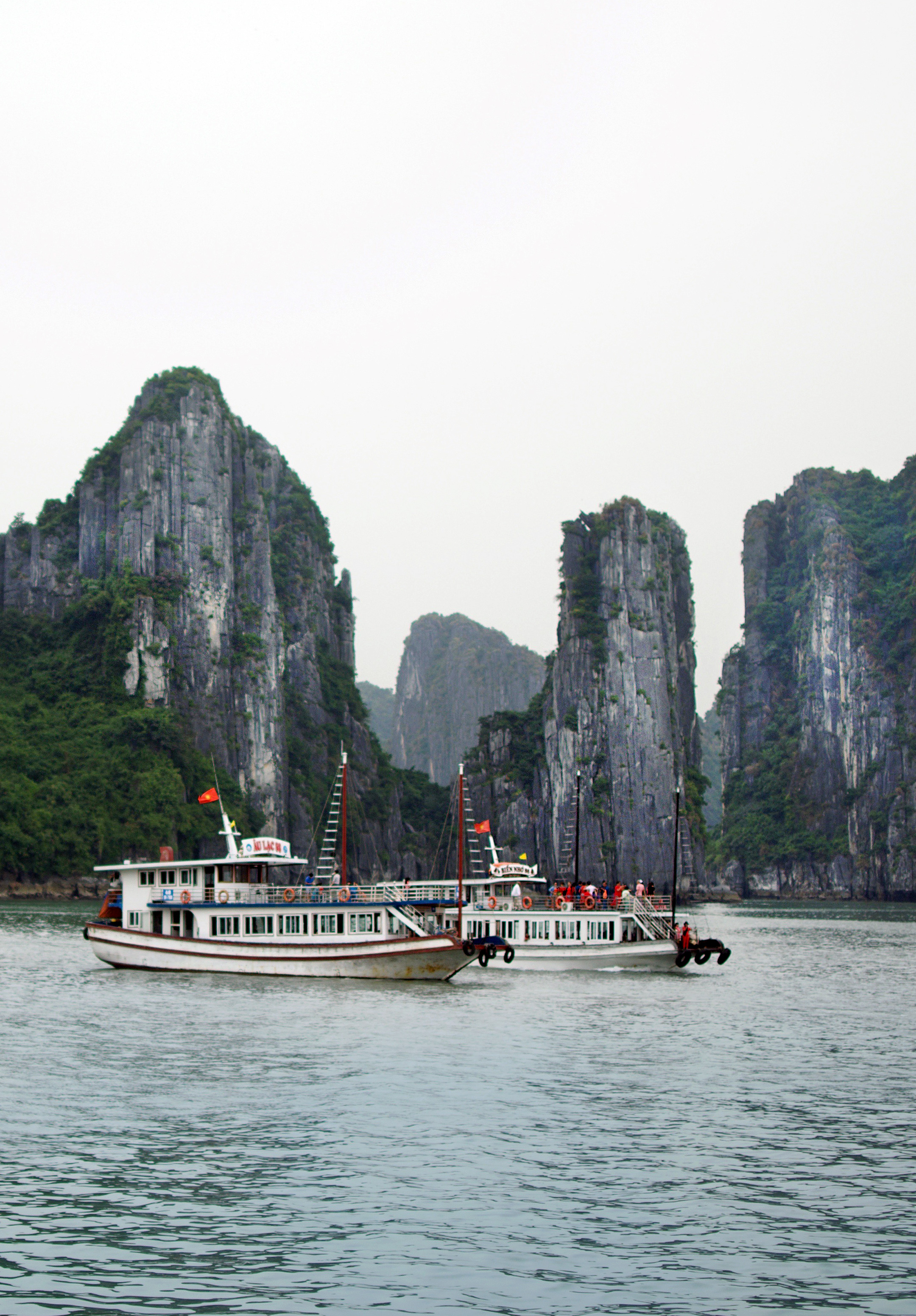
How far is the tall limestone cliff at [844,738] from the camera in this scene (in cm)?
16488

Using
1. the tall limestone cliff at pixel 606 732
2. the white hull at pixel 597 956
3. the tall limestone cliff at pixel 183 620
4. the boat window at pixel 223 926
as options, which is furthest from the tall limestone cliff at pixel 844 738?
the boat window at pixel 223 926

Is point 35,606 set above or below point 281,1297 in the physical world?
above

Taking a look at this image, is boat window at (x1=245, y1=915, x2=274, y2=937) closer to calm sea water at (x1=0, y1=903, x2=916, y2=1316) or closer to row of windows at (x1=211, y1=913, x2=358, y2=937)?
row of windows at (x1=211, y1=913, x2=358, y2=937)

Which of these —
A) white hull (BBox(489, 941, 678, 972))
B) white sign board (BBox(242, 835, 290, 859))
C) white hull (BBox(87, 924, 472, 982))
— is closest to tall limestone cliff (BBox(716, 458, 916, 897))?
white hull (BBox(489, 941, 678, 972))

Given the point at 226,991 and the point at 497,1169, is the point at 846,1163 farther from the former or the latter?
the point at 226,991

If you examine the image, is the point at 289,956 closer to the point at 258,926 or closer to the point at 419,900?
the point at 258,926

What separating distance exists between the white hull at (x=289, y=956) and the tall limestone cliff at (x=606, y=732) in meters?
103

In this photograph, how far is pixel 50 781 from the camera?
4473 inches

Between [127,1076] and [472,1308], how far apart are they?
42.2 feet

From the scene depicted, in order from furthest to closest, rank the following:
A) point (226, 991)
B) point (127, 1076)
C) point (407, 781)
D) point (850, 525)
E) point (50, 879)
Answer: point (850, 525), point (407, 781), point (50, 879), point (226, 991), point (127, 1076)

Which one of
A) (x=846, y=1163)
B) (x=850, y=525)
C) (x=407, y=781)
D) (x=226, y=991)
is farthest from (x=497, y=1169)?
(x=850, y=525)

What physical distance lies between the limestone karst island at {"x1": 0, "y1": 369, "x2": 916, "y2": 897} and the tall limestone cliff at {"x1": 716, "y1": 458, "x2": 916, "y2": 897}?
0.37m

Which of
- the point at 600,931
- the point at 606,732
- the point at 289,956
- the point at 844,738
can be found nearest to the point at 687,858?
the point at 606,732

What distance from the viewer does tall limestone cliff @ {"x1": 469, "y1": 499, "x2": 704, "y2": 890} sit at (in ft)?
484
